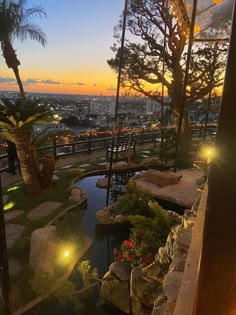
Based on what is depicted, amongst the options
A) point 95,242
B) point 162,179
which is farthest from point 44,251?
point 162,179

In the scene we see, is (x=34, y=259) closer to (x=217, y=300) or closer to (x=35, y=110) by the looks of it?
(x=35, y=110)

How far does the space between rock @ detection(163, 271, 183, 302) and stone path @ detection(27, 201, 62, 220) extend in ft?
Result: 16.7

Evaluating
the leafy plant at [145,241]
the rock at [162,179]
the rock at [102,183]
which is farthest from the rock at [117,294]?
the rock at [162,179]

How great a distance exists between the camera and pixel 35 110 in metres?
7.59

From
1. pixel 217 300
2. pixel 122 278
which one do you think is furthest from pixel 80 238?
pixel 217 300

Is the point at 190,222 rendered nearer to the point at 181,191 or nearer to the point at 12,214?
the point at 12,214

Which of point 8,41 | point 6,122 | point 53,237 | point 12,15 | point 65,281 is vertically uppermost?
point 12,15

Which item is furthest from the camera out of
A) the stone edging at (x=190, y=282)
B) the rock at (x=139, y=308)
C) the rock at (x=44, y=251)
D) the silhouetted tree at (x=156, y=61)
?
the silhouetted tree at (x=156, y=61)

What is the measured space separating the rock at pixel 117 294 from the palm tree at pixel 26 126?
4.19 m

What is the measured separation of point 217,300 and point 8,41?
13.0 metres

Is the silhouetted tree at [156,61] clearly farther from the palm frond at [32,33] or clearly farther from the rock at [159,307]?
the rock at [159,307]

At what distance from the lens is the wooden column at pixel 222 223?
75 centimetres

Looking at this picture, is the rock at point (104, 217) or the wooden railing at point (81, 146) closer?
the rock at point (104, 217)

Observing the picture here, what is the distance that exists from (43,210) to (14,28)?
8356 mm
